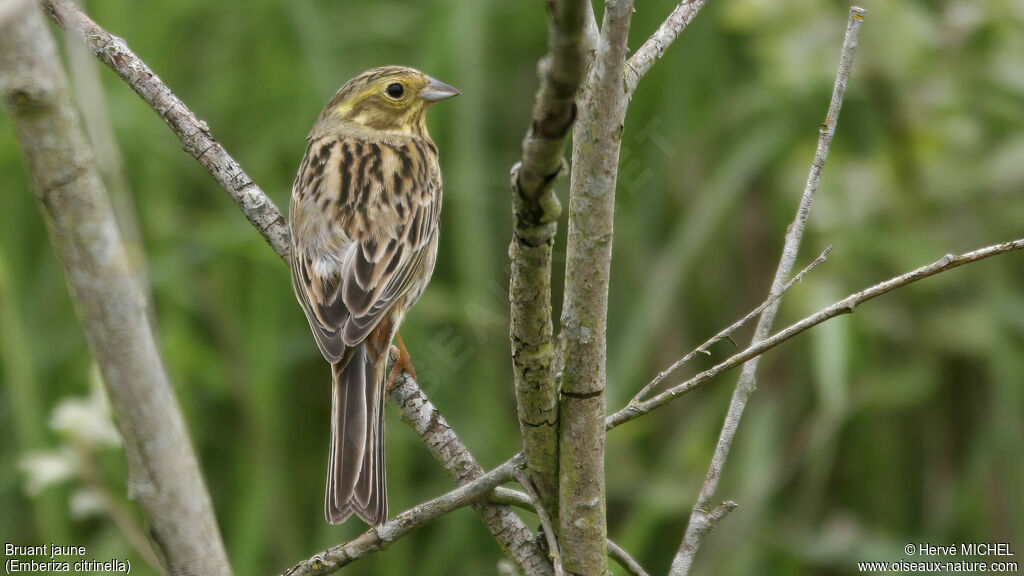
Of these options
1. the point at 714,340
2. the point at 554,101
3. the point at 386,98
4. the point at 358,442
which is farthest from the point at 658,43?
the point at 386,98

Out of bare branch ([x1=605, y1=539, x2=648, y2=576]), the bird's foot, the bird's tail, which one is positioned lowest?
bare branch ([x1=605, y1=539, x2=648, y2=576])

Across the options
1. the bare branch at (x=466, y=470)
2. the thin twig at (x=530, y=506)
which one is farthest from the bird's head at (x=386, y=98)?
the thin twig at (x=530, y=506)

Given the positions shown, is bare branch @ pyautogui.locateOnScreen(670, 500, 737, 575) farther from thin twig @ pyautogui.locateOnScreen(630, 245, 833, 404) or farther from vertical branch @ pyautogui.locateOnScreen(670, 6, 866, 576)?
thin twig @ pyautogui.locateOnScreen(630, 245, 833, 404)

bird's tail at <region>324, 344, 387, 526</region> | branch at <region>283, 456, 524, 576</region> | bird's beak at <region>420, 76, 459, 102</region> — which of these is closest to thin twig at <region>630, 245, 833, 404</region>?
branch at <region>283, 456, 524, 576</region>

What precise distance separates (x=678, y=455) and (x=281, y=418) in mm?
1393

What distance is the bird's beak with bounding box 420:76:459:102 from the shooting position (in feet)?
11.5

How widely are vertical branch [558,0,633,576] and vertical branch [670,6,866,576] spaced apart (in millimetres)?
176

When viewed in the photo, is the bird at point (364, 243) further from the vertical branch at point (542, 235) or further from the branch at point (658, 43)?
the branch at point (658, 43)

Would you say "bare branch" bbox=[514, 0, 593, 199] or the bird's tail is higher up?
the bird's tail

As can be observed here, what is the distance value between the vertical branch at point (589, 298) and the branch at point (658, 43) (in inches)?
9.2

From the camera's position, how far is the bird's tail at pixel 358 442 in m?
2.25

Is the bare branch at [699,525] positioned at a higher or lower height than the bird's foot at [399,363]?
lower

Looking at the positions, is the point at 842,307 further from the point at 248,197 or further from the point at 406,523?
the point at 248,197

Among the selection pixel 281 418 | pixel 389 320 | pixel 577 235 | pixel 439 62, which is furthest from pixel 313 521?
pixel 577 235
